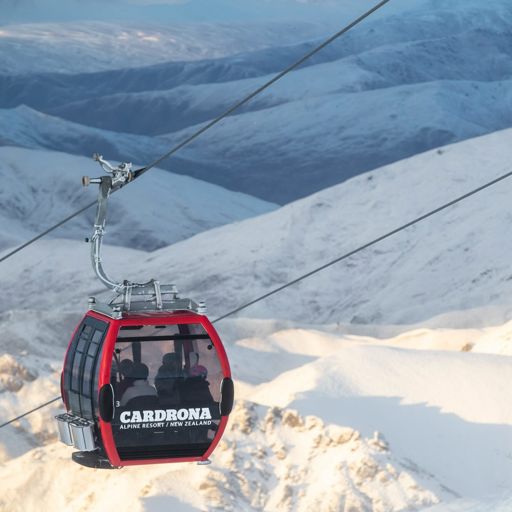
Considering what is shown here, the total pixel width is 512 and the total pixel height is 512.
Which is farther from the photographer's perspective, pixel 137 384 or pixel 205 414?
pixel 205 414

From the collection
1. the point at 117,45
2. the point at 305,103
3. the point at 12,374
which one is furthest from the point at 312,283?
A: the point at 117,45

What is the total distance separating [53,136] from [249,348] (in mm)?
75105

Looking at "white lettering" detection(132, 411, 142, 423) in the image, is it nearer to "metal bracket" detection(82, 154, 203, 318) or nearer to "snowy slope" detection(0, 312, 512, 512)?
"metal bracket" detection(82, 154, 203, 318)

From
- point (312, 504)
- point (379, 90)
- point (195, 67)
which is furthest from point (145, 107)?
point (312, 504)

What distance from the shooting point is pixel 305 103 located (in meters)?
121

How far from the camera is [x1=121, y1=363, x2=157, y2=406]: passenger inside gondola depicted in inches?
451

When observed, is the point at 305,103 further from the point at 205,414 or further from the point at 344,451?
the point at 205,414

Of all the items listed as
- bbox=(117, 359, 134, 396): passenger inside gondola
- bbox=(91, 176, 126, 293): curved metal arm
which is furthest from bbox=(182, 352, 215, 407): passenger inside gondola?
bbox=(91, 176, 126, 293): curved metal arm

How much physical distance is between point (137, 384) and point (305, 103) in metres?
111

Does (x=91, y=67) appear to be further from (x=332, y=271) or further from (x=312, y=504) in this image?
(x=312, y=504)

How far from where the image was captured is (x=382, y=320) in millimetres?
44281

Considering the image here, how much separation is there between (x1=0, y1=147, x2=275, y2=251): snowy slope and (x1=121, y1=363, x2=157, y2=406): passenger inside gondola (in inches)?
2333

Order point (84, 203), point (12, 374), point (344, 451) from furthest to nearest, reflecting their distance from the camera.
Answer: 1. point (84, 203)
2. point (12, 374)
3. point (344, 451)

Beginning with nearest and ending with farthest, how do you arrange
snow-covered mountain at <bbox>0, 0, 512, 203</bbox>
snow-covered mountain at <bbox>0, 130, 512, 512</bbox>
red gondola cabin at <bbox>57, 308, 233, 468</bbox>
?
red gondola cabin at <bbox>57, 308, 233, 468</bbox>
snow-covered mountain at <bbox>0, 130, 512, 512</bbox>
snow-covered mountain at <bbox>0, 0, 512, 203</bbox>
